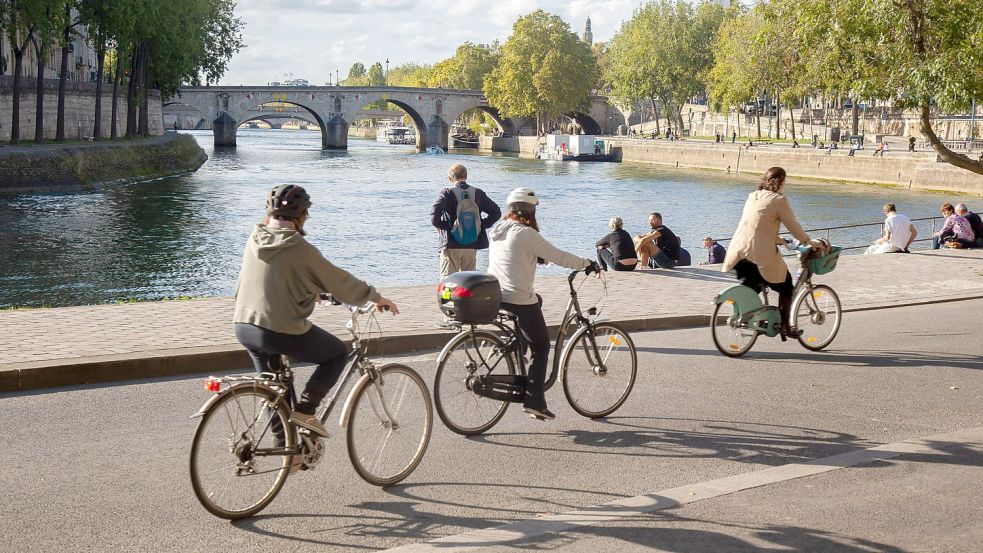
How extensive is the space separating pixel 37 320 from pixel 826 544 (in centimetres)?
720

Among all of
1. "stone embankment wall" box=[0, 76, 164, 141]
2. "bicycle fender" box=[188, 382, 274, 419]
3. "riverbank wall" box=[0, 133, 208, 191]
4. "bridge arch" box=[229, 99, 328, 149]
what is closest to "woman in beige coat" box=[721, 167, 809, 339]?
"bicycle fender" box=[188, 382, 274, 419]

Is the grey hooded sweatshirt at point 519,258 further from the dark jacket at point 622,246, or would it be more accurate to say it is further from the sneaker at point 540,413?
the dark jacket at point 622,246

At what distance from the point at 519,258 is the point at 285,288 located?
6.27ft

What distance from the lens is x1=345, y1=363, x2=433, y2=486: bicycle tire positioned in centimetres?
553

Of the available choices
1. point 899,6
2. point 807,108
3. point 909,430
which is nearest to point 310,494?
point 909,430

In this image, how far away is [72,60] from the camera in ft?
282

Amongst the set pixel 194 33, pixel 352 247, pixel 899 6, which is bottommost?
pixel 352 247

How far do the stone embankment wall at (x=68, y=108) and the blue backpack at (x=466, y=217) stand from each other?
3895cm

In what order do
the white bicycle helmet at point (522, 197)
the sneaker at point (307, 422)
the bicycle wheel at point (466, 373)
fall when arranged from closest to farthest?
the sneaker at point (307, 422) → the bicycle wheel at point (466, 373) → the white bicycle helmet at point (522, 197)

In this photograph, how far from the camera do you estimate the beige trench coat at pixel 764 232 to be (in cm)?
925

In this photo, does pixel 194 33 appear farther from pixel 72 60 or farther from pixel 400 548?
pixel 400 548

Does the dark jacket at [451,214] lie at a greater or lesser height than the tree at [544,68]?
lesser

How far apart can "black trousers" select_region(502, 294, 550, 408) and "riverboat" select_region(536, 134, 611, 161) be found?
83.5 m

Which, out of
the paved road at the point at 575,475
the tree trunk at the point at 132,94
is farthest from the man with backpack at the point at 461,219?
the tree trunk at the point at 132,94
